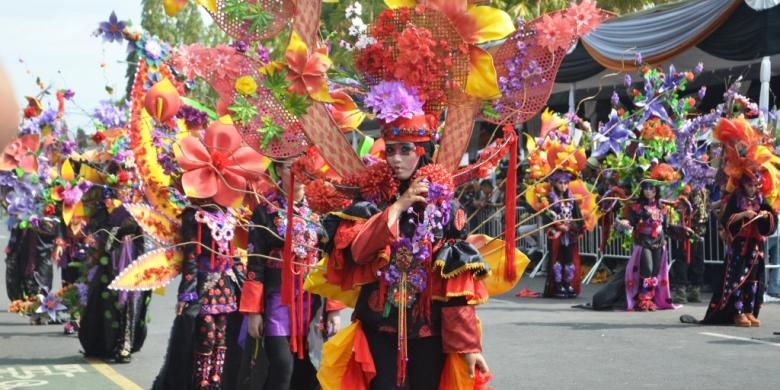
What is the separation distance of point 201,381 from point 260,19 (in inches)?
123

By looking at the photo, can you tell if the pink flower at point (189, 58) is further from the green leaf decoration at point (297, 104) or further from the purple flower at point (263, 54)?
the green leaf decoration at point (297, 104)

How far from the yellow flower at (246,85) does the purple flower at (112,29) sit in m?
3.49

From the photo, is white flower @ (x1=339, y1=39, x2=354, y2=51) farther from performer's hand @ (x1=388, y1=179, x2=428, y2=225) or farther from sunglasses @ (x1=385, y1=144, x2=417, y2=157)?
performer's hand @ (x1=388, y1=179, x2=428, y2=225)

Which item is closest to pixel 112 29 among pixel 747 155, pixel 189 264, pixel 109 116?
pixel 189 264

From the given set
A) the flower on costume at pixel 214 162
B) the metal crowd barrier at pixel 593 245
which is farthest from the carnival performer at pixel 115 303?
the metal crowd barrier at pixel 593 245

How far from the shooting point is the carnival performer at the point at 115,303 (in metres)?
10.1

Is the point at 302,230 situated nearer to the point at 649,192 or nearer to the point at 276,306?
the point at 276,306

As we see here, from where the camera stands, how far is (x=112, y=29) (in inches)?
313

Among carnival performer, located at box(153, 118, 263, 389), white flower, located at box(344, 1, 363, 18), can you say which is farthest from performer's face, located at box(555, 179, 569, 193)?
white flower, located at box(344, 1, 363, 18)

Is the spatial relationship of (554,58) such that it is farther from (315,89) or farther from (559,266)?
(559,266)

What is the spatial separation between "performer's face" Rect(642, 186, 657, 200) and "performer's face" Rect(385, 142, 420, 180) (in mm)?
8993

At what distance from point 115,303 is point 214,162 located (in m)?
4.09

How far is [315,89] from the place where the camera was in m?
4.73

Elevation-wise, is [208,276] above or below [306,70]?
below
